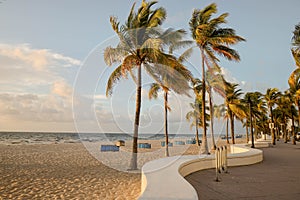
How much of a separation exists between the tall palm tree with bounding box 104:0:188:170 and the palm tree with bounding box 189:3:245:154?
4.21 meters

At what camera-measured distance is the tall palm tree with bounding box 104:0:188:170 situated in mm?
11781

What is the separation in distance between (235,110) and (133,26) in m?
23.7

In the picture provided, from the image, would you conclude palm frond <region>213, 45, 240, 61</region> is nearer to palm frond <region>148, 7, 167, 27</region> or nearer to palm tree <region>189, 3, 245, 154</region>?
palm tree <region>189, 3, 245, 154</region>

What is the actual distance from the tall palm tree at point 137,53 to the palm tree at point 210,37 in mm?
4209

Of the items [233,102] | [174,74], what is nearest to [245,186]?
[174,74]

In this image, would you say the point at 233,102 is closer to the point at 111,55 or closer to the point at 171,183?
the point at 111,55

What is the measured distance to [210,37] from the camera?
15.8 m

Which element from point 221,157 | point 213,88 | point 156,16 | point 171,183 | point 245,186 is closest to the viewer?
point 171,183

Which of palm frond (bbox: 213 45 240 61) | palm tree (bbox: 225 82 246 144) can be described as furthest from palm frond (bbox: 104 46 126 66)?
palm tree (bbox: 225 82 246 144)

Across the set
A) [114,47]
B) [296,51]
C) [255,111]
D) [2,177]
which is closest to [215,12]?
[296,51]

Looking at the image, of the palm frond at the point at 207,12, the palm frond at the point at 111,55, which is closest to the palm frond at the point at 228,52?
the palm frond at the point at 207,12

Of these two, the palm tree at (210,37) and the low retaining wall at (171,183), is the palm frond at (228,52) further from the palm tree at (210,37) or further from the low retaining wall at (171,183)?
the low retaining wall at (171,183)

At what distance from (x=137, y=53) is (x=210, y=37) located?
6353mm

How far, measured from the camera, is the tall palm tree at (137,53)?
11.8 metres
